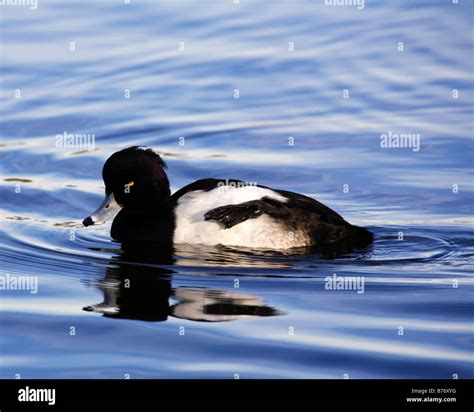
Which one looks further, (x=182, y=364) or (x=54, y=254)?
(x=54, y=254)

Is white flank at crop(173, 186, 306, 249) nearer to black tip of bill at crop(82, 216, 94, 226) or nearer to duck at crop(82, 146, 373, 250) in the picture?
duck at crop(82, 146, 373, 250)

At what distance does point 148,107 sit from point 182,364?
8599mm

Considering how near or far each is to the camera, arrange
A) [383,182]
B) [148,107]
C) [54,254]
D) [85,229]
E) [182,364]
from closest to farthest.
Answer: [182,364], [54,254], [85,229], [383,182], [148,107]

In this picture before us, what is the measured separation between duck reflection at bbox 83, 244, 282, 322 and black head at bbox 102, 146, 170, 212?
94 cm

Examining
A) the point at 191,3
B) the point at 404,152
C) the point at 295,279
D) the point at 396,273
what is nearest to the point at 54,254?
the point at 295,279

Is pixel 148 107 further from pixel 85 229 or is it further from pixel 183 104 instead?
pixel 85 229

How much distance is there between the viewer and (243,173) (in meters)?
14.6

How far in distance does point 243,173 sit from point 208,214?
8.72ft

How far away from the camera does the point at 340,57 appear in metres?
18.7

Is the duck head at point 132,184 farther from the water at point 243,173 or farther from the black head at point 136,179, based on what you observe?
the water at point 243,173

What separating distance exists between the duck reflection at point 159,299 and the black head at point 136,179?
0.94 metres

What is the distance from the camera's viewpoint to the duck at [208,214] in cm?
1206

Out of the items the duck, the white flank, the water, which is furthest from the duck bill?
the white flank

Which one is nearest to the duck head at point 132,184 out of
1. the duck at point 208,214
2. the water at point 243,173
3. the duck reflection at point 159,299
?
the duck at point 208,214
